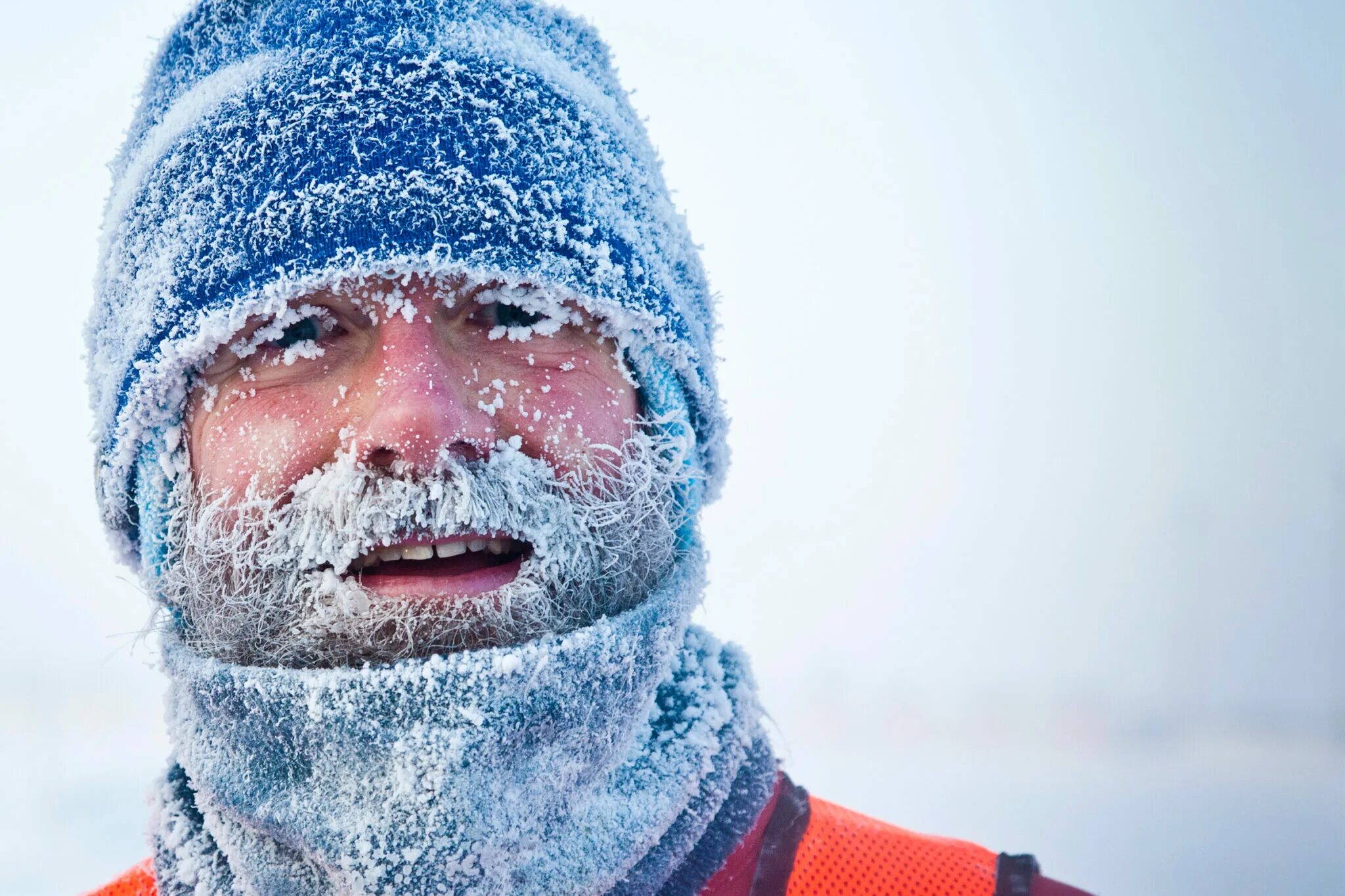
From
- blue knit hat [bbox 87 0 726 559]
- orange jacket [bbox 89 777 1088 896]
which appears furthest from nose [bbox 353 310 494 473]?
orange jacket [bbox 89 777 1088 896]

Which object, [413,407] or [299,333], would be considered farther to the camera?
[299,333]

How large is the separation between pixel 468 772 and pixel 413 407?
46cm

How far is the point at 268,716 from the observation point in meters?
1.21

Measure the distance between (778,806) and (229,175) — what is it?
1269 mm

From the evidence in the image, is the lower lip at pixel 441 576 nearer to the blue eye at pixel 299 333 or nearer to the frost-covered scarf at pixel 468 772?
the frost-covered scarf at pixel 468 772

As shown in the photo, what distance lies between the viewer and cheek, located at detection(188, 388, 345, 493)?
1.30 m

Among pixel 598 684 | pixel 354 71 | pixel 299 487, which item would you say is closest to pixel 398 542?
pixel 299 487

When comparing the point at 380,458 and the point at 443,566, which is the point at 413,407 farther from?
the point at 443,566

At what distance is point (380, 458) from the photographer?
49.2 inches

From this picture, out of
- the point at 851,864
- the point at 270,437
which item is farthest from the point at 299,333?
the point at 851,864

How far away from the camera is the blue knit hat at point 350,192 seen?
1288 mm

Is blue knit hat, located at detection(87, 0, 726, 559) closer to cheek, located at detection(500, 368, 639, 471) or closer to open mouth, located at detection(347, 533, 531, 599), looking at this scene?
cheek, located at detection(500, 368, 639, 471)

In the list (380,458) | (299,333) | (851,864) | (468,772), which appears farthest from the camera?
(851,864)

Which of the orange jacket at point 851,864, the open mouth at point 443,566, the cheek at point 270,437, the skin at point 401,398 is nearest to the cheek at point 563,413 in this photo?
the skin at point 401,398
